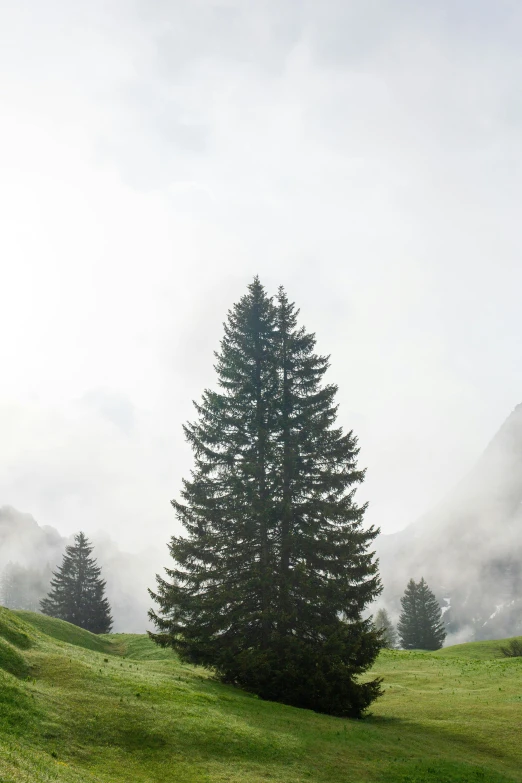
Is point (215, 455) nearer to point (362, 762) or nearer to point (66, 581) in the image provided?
point (362, 762)

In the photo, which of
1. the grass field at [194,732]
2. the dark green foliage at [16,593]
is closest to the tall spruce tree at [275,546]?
the grass field at [194,732]

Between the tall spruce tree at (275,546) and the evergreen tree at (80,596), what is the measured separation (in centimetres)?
4949

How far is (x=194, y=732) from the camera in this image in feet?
54.0

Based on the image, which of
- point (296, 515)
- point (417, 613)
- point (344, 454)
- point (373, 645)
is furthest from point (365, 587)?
point (417, 613)

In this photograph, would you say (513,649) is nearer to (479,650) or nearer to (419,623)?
(479,650)

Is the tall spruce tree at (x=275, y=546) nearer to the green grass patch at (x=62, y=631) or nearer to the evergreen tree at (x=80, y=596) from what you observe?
the green grass patch at (x=62, y=631)

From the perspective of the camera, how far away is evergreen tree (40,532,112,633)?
70.6m

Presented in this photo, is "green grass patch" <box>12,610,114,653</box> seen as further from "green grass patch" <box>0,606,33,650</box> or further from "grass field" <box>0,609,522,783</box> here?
"green grass patch" <box>0,606,33,650</box>

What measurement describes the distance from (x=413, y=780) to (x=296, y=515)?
1328cm

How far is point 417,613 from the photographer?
8975cm

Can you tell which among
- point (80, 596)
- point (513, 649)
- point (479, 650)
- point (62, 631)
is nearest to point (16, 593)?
point (80, 596)

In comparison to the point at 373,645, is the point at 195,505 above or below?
above

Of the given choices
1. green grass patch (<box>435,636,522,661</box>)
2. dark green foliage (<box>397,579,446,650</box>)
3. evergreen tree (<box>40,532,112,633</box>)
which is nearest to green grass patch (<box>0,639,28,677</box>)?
green grass patch (<box>435,636,522,661</box>)

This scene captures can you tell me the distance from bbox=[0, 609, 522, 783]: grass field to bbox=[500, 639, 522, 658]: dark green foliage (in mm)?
29257
